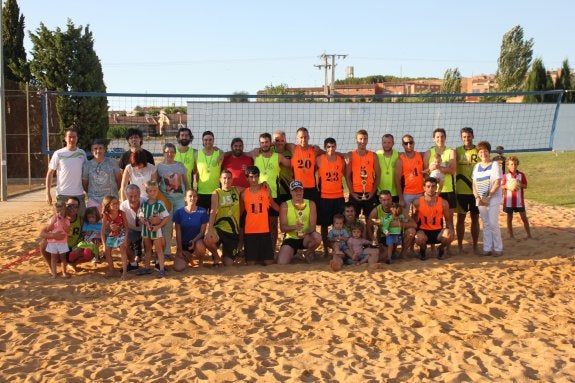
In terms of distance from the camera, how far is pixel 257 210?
6.41 metres

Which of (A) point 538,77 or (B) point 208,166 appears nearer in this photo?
(B) point 208,166

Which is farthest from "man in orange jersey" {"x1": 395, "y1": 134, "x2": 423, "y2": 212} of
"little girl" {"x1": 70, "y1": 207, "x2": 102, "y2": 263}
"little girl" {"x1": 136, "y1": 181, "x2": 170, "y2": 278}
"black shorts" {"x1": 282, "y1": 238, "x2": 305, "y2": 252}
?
"little girl" {"x1": 70, "y1": 207, "x2": 102, "y2": 263}

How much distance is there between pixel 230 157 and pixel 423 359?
3.59m

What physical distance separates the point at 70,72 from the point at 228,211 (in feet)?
42.0

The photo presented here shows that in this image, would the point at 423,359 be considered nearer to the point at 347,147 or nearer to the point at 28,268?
the point at 28,268

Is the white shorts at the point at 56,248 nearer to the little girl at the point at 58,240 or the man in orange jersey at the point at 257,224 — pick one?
the little girl at the point at 58,240

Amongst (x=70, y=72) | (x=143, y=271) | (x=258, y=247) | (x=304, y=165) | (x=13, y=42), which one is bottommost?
(x=143, y=271)

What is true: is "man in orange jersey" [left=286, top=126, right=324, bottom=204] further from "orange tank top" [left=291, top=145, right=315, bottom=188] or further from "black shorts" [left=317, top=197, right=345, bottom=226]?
"black shorts" [left=317, top=197, right=345, bottom=226]

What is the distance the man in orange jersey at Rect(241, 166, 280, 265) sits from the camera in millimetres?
6406

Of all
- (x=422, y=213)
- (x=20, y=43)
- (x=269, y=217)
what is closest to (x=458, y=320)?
(x=422, y=213)

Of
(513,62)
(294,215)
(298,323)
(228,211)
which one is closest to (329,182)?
(294,215)

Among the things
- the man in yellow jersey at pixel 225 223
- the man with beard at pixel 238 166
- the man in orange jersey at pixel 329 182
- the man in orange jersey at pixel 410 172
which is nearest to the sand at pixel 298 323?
the man in yellow jersey at pixel 225 223

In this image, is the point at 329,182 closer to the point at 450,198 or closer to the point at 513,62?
the point at 450,198

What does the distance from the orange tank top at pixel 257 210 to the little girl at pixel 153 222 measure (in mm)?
904
